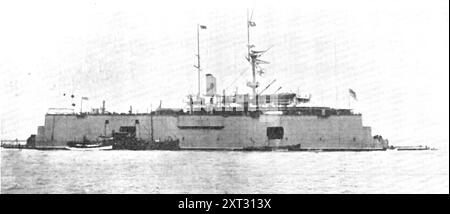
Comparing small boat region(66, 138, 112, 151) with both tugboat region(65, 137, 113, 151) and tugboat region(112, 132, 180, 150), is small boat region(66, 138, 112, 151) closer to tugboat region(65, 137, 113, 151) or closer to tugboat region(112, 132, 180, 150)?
tugboat region(65, 137, 113, 151)

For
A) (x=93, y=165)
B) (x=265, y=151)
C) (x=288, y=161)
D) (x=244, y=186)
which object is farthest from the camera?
(x=265, y=151)

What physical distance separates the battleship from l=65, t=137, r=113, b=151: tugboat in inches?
11.5

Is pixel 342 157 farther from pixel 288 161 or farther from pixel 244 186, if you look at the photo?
pixel 244 186

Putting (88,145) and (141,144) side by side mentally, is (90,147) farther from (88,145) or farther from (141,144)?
(141,144)

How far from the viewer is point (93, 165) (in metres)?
22.9

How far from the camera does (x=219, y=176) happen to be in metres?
18.4

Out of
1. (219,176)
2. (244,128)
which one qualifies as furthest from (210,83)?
(219,176)

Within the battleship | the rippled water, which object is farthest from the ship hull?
the rippled water

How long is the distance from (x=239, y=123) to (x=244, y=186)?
17.8 meters
